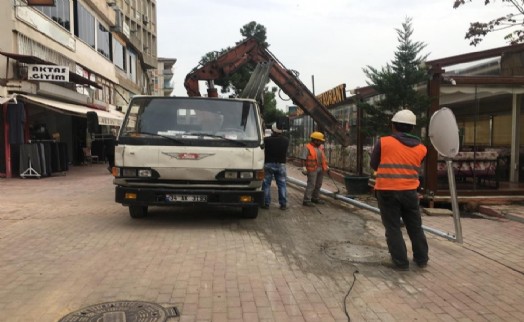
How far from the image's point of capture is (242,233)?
749cm

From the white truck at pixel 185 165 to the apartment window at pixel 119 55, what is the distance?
27627 mm

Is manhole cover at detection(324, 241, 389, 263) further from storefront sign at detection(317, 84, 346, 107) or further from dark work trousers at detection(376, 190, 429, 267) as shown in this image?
storefront sign at detection(317, 84, 346, 107)

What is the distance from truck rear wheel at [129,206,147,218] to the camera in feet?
27.5

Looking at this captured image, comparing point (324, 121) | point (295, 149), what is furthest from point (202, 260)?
point (295, 149)

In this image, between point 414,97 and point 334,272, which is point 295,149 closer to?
point 414,97

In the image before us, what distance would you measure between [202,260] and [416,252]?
8.18 feet

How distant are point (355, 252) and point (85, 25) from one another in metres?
23.3

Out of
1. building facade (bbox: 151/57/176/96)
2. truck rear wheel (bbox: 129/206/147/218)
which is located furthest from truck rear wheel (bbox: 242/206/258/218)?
building facade (bbox: 151/57/176/96)

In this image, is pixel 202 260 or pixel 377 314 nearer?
pixel 377 314

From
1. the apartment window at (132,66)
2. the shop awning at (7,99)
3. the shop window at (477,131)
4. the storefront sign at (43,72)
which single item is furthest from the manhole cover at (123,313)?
the apartment window at (132,66)

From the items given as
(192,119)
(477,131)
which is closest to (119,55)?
(477,131)

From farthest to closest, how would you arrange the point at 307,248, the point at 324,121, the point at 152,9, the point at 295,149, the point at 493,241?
the point at 152,9 → the point at 295,149 → the point at 324,121 → the point at 493,241 → the point at 307,248

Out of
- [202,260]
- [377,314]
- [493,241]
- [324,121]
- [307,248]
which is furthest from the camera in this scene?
[324,121]

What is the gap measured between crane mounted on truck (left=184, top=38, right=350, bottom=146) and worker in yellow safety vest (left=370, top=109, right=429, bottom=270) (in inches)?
269
